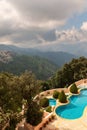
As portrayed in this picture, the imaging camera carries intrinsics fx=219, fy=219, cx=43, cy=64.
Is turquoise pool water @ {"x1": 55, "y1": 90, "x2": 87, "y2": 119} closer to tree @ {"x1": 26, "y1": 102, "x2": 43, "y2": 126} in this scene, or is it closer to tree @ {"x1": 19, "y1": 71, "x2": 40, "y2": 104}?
tree @ {"x1": 26, "y1": 102, "x2": 43, "y2": 126}

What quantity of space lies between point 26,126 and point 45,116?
382 centimetres

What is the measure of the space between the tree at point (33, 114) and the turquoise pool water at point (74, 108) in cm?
737

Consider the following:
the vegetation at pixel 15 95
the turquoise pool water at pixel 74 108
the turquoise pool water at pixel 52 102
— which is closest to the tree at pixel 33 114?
the vegetation at pixel 15 95

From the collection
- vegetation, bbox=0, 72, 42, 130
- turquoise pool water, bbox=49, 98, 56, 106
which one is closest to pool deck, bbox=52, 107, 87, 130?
vegetation, bbox=0, 72, 42, 130

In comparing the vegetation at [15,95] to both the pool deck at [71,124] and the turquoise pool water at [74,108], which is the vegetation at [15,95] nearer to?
the pool deck at [71,124]

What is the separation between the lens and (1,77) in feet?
72.8

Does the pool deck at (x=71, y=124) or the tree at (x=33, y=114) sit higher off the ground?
the tree at (x=33, y=114)

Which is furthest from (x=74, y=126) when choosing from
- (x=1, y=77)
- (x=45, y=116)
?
(x=1, y=77)

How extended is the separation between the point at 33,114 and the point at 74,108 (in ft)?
42.6

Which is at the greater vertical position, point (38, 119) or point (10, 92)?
point (10, 92)

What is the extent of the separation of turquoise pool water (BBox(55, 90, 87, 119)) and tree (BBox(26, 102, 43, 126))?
24.2 ft

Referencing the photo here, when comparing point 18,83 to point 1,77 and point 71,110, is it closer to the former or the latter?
point 1,77

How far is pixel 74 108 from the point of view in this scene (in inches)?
1420

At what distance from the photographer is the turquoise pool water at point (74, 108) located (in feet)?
106
